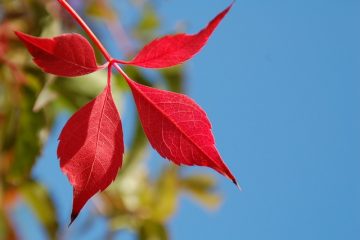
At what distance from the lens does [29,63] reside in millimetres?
842

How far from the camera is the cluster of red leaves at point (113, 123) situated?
1.46 feet

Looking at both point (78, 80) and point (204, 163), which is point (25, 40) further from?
point (78, 80)

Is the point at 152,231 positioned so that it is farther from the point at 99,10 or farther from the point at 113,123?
the point at 113,123

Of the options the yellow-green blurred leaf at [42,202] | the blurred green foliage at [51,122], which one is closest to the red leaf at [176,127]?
the blurred green foliage at [51,122]

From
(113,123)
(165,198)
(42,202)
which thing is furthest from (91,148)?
(165,198)

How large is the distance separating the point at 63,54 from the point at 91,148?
0.26 ft

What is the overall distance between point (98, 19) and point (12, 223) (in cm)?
51

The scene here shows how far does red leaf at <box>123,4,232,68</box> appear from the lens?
0.44 meters

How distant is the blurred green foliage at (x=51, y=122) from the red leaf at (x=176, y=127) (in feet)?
0.70

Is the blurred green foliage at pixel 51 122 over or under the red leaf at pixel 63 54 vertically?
over

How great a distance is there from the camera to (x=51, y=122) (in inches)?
35.2

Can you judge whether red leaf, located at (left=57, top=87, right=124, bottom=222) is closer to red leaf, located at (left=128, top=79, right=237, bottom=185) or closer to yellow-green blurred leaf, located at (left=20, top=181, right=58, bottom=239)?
red leaf, located at (left=128, top=79, right=237, bottom=185)

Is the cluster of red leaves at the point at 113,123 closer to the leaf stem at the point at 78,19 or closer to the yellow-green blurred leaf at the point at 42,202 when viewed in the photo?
the leaf stem at the point at 78,19

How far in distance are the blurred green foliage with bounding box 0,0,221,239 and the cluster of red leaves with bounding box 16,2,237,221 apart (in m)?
0.20
